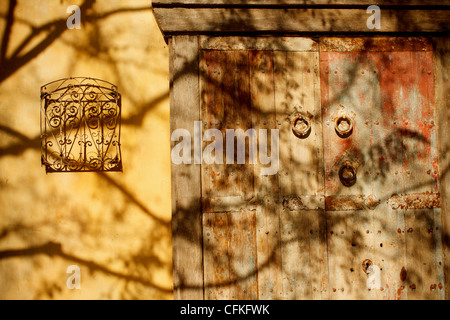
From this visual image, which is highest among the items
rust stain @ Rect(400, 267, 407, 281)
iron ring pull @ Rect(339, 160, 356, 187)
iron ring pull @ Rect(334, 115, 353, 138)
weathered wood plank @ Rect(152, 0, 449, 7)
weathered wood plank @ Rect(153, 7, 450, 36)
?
weathered wood plank @ Rect(152, 0, 449, 7)

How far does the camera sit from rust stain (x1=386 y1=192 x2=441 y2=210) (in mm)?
2334

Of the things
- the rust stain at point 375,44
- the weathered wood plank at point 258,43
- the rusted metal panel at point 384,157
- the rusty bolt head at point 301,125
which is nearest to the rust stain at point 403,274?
the rusted metal panel at point 384,157

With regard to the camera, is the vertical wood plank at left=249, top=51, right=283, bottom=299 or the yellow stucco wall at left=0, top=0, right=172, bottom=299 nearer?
the vertical wood plank at left=249, top=51, right=283, bottom=299

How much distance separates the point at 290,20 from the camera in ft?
7.52

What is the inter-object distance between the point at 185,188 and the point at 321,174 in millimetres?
1074

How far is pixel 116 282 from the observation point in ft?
A: 7.88

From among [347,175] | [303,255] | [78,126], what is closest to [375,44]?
[347,175]

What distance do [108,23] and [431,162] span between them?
2870 mm

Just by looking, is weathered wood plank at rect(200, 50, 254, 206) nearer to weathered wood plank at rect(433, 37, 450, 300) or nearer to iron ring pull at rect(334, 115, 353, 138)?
iron ring pull at rect(334, 115, 353, 138)

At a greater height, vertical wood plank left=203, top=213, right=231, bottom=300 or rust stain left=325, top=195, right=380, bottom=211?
rust stain left=325, top=195, right=380, bottom=211

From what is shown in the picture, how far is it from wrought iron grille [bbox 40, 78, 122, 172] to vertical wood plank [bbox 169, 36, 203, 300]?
55 centimetres

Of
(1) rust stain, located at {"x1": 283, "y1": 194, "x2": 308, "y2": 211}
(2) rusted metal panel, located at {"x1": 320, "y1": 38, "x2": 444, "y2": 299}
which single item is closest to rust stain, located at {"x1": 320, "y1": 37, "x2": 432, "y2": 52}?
(2) rusted metal panel, located at {"x1": 320, "y1": 38, "x2": 444, "y2": 299}

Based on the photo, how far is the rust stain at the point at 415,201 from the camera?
91.9 inches

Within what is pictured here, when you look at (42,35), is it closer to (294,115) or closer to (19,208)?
(19,208)
